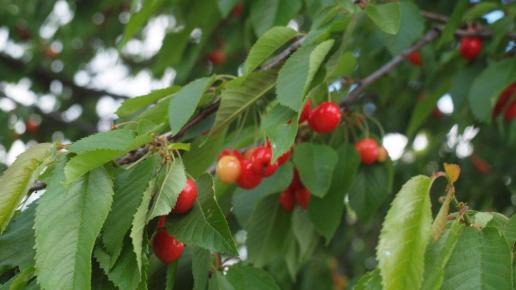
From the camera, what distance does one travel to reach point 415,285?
956 mm

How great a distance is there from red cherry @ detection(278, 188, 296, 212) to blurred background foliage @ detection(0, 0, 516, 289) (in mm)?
229

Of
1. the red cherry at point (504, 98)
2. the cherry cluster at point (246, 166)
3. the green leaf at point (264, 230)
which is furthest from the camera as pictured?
the red cherry at point (504, 98)

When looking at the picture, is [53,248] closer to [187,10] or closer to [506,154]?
[187,10]

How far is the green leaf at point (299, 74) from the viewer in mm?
1336

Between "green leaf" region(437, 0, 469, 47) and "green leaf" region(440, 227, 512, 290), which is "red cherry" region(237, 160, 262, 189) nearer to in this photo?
"green leaf" region(440, 227, 512, 290)

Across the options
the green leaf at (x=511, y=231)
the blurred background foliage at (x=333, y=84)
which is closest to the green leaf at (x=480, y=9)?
the blurred background foliage at (x=333, y=84)

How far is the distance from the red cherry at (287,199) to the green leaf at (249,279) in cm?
→ 64

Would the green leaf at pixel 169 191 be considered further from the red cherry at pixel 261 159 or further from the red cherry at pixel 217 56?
the red cherry at pixel 217 56

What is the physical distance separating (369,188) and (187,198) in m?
0.92

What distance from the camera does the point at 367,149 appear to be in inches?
78.9

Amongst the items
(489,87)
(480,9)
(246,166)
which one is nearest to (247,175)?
(246,166)

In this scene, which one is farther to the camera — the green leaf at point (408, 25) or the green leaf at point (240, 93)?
the green leaf at point (408, 25)

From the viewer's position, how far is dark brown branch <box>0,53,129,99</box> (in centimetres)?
468

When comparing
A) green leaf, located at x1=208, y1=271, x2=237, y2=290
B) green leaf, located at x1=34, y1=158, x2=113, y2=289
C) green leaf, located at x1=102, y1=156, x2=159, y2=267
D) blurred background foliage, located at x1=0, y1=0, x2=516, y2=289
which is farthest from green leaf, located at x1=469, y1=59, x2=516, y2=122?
green leaf, located at x1=34, y1=158, x2=113, y2=289
